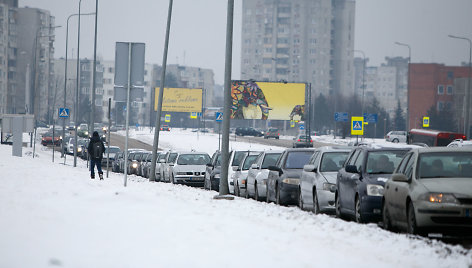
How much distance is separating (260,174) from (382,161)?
305 inches

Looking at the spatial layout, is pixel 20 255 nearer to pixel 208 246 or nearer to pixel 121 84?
pixel 208 246

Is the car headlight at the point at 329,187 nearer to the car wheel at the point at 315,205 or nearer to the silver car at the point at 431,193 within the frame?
the car wheel at the point at 315,205

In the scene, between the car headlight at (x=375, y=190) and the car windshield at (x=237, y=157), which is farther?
the car windshield at (x=237, y=157)

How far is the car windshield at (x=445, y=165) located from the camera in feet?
45.2

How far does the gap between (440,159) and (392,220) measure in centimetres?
125

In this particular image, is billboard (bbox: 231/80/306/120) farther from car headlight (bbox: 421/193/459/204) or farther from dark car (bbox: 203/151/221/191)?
car headlight (bbox: 421/193/459/204)

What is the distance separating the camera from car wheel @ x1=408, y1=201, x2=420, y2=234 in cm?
1304

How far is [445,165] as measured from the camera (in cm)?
1400

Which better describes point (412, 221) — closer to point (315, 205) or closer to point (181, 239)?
point (181, 239)

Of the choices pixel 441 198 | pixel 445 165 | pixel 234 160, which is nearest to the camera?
pixel 441 198

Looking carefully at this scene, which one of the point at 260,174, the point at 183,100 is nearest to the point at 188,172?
the point at 260,174

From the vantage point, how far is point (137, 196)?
1808 cm

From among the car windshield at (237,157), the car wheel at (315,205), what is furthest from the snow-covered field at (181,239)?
the car windshield at (237,157)

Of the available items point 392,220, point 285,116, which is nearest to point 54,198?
point 392,220
